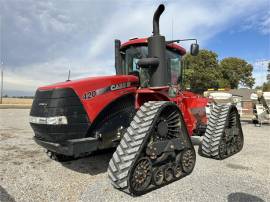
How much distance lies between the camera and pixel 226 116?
659cm

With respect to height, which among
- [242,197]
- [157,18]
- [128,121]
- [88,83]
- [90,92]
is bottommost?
[242,197]

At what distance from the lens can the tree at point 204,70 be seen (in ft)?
126

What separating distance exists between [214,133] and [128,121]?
2363mm

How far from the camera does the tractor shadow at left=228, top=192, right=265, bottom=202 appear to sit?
4.07 m

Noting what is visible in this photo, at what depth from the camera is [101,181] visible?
15.8ft

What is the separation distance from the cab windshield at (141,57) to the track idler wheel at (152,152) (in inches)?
54.6

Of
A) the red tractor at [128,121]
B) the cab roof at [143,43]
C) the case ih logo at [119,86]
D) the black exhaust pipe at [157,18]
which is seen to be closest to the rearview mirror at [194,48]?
the red tractor at [128,121]

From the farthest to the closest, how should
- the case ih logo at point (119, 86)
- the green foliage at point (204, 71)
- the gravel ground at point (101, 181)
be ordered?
A: the green foliage at point (204, 71) < the case ih logo at point (119, 86) < the gravel ground at point (101, 181)

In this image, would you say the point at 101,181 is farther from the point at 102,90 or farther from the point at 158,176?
the point at 102,90

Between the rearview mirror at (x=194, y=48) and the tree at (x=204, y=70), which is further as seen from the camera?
the tree at (x=204, y=70)

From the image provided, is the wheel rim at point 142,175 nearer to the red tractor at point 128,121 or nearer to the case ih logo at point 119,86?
the red tractor at point 128,121

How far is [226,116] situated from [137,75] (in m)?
2.47

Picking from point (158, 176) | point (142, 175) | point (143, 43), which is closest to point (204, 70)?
point (143, 43)

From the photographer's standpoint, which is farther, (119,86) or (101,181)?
(119,86)
